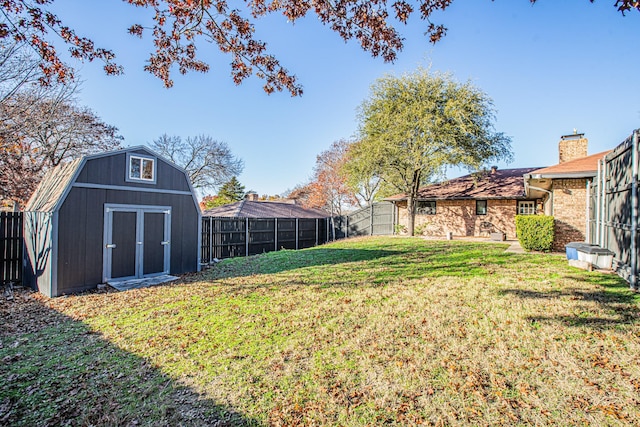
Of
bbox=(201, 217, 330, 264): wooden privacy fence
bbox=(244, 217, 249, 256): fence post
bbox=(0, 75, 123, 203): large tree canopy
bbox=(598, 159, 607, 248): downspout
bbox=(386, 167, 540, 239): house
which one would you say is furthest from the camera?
bbox=(386, 167, 540, 239): house

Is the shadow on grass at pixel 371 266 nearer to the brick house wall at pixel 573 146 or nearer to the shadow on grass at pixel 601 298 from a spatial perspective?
the shadow on grass at pixel 601 298

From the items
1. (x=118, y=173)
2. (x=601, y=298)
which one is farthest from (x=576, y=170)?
(x=118, y=173)

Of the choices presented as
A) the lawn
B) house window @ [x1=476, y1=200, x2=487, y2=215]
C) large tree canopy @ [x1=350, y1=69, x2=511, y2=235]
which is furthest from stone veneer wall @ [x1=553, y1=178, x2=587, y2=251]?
house window @ [x1=476, y1=200, x2=487, y2=215]

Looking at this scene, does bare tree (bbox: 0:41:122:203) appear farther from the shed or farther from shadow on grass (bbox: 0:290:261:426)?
shadow on grass (bbox: 0:290:261:426)

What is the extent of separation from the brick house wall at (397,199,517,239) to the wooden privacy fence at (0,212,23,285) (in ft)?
60.6

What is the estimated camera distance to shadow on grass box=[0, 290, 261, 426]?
2.60 metres

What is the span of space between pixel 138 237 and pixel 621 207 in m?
11.3

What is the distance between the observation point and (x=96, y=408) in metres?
2.75

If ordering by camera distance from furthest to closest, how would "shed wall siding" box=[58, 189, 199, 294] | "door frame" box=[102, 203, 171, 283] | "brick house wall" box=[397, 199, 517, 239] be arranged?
"brick house wall" box=[397, 199, 517, 239], "door frame" box=[102, 203, 171, 283], "shed wall siding" box=[58, 189, 199, 294]

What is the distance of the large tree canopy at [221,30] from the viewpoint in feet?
13.1

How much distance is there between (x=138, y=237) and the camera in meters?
8.16

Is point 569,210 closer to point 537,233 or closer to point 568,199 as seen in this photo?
point 568,199

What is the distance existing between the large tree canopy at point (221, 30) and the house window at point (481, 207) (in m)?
16.1

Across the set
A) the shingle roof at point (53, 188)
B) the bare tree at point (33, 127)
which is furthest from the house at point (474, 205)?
the bare tree at point (33, 127)
